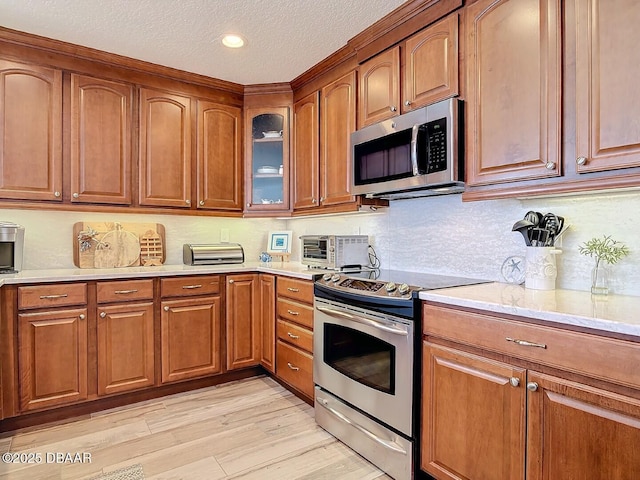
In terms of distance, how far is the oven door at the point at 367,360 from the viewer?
1.77 m

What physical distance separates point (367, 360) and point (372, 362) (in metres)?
0.04

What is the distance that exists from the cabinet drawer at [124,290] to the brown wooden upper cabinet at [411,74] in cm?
184

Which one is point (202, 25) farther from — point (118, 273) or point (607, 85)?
point (607, 85)

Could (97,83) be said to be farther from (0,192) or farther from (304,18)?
(304,18)

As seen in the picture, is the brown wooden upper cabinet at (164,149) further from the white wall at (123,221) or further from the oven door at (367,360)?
the oven door at (367,360)

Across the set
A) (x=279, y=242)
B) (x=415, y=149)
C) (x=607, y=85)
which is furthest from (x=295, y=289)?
(x=607, y=85)

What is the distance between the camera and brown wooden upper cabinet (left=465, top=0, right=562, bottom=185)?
1.57 meters

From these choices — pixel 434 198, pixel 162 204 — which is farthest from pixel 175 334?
pixel 434 198

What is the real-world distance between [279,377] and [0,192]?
2242 mm

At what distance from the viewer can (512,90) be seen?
170 centimetres

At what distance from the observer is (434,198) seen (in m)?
2.44

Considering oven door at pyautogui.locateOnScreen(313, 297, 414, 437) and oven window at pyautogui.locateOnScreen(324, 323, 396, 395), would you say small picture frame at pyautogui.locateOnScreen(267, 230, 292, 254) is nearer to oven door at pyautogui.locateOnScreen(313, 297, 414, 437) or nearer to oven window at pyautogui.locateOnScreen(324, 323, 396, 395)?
oven door at pyautogui.locateOnScreen(313, 297, 414, 437)

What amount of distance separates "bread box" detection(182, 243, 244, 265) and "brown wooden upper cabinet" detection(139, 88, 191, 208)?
37 centimetres

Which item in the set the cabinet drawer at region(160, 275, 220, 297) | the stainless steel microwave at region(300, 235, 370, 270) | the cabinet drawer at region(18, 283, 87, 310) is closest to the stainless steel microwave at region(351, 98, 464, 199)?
the stainless steel microwave at region(300, 235, 370, 270)
